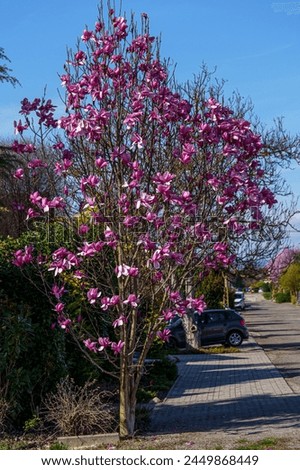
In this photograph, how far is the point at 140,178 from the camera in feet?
33.5

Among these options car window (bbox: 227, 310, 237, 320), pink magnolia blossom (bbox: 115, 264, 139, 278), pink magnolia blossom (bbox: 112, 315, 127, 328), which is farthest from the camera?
car window (bbox: 227, 310, 237, 320)

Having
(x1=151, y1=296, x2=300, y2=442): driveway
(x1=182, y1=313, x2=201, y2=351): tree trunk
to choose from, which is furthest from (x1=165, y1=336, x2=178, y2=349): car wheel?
(x1=151, y1=296, x2=300, y2=442): driveway

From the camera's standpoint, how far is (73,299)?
1424 cm

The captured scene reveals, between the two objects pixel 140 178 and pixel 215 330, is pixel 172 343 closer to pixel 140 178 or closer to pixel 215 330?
pixel 215 330

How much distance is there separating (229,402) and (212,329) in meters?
14.8

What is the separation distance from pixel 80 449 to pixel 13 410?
5.05 feet

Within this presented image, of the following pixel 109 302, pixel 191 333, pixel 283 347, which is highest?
pixel 109 302

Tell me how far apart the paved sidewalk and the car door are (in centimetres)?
596

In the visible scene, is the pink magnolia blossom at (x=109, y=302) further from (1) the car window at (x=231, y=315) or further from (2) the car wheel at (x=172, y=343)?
(1) the car window at (x=231, y=315)

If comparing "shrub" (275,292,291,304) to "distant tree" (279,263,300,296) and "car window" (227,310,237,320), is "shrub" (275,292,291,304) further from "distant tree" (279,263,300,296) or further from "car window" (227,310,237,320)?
"car window" (227,310,237,320)

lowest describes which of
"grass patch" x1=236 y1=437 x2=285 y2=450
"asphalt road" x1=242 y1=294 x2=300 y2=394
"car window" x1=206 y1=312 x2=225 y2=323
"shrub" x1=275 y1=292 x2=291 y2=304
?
"grass patch" x1=236 y1=437 x2=285 y2=450

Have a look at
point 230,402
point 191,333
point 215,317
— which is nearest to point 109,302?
point 230,402

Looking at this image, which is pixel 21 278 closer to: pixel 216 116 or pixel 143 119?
pixel 143 119

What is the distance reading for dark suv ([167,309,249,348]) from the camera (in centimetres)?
3016
